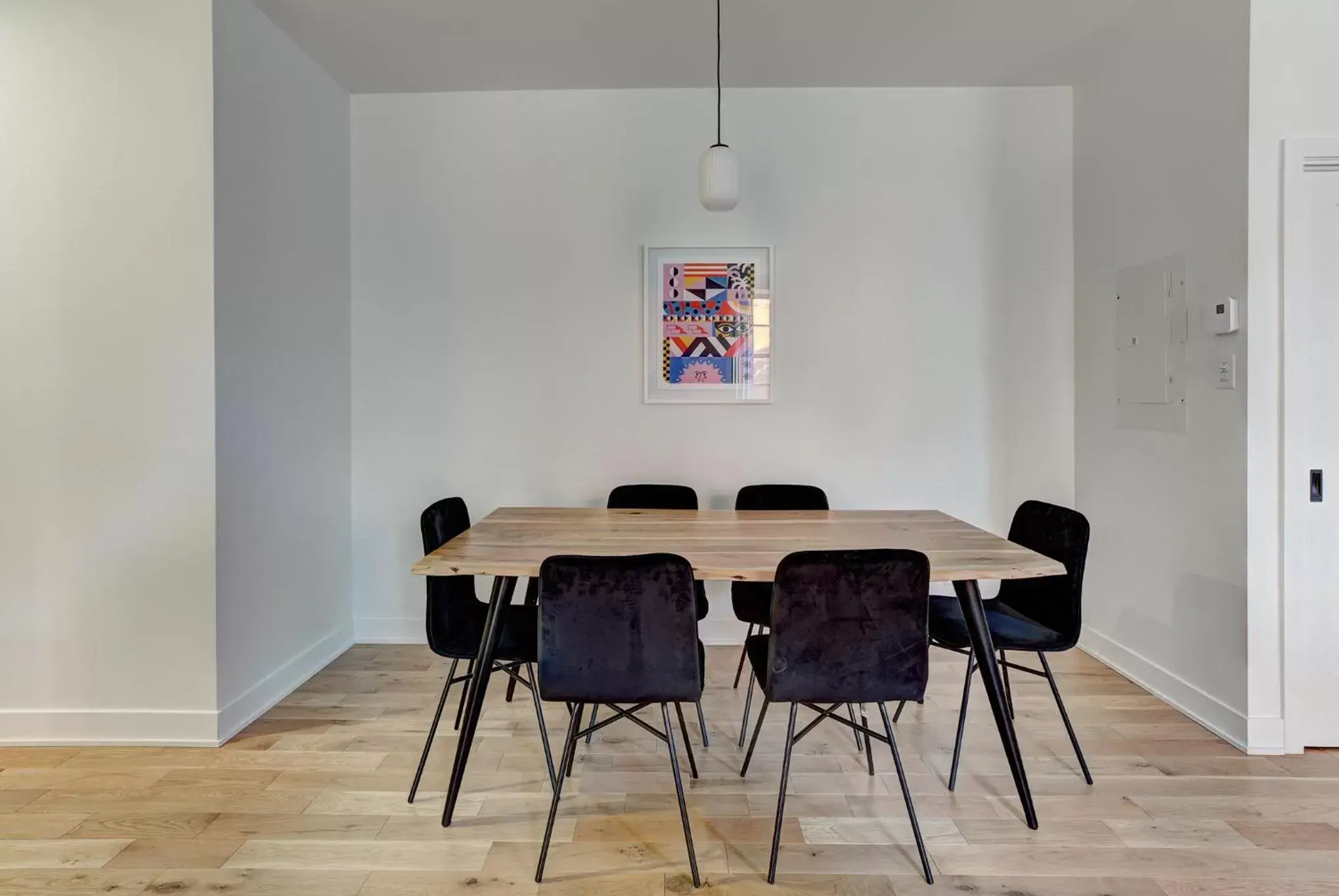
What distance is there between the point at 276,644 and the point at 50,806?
0.89m

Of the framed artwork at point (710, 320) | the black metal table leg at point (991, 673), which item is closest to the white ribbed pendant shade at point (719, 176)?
the framed artwork at point (710, 320)

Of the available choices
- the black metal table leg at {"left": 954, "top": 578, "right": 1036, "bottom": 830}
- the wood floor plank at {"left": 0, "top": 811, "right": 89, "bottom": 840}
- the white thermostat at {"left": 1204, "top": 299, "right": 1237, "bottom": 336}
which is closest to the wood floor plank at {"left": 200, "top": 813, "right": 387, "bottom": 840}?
the wood floor plank at {"left": 0, "top": 811, "right": 89, "bottom": 840}

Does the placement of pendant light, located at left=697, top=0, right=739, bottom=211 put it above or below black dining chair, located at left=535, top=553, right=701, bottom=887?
above

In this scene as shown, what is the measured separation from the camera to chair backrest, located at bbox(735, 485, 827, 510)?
3104 millimetres

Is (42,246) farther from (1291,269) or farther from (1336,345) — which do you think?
(1336,345)

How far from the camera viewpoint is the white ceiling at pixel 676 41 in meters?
2.80

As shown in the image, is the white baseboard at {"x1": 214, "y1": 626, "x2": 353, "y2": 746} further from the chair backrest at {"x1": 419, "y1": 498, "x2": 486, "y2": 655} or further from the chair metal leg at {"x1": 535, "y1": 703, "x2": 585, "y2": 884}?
the chair metal leg at {"x1": 535, "y1": 703, "x2": 585, "y2": 884}

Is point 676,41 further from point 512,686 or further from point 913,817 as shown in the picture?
point 913,817

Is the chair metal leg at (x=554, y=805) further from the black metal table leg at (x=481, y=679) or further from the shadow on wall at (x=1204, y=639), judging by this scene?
the shadow on wall at (x=1204, y=639)

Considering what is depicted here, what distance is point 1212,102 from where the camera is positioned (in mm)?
2578

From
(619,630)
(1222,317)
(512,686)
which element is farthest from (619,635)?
(1222,317)

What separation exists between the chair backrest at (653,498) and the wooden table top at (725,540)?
310 millimetres

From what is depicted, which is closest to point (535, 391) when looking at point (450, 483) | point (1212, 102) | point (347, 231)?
point (450, 483)

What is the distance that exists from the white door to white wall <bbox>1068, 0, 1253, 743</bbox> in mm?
127
